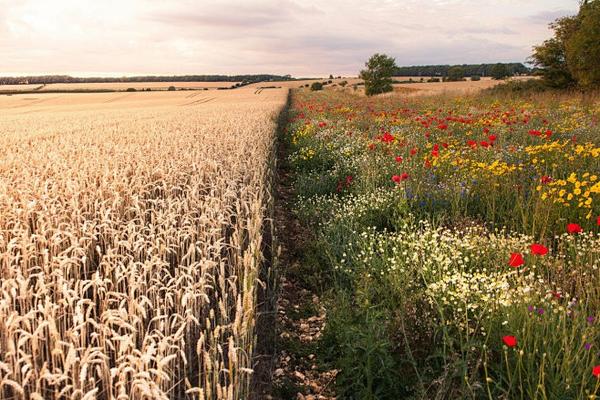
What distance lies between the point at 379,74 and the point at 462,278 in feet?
192

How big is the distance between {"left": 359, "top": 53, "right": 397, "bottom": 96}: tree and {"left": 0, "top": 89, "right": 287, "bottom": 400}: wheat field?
49765 mm

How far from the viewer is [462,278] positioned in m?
3.41

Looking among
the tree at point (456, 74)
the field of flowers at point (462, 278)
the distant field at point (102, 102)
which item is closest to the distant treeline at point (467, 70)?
the tree at point (456, 74)

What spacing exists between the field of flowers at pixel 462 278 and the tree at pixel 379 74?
50.8m

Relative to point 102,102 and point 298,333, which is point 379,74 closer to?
point 102,102

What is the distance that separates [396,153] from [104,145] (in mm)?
6127

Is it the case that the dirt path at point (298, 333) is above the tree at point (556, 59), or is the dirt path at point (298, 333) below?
below

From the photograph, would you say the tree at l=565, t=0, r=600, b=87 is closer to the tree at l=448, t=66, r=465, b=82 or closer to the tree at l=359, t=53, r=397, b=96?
the tree at l=359, t=53, r=397, b=96

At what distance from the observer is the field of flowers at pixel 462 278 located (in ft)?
9.05

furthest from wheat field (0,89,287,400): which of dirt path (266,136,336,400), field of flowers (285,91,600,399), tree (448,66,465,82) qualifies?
tree (448,66,465,82)

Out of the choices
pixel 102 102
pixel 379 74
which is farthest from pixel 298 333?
pixel 379 74

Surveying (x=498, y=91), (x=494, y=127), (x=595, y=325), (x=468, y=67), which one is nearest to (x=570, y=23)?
(x=498, y=91)

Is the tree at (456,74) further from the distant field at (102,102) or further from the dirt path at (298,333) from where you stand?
the dirt path at (298,333)

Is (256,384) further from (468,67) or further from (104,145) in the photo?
(468,67)
